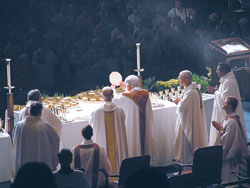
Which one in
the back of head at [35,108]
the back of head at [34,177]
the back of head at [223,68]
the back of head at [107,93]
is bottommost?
the back of head at [34,177]

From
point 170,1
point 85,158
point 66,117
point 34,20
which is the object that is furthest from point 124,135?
point 170,1

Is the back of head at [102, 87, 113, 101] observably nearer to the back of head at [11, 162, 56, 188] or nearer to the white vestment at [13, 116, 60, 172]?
the white vestment at [13, 116, 60, 172]

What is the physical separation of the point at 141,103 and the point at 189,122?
956mm

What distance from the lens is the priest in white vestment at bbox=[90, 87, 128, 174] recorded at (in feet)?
27.8

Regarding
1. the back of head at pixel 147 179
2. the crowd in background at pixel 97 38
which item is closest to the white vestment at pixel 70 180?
the back of head at pixel 147 179

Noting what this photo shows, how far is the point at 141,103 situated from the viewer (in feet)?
30.2

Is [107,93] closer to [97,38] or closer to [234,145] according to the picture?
[234,145]

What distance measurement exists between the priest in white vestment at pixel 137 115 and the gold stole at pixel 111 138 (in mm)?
689

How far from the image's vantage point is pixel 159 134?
9.86 m

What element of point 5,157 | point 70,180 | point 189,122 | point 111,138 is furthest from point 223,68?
point 70,180

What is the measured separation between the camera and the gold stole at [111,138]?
8.51 m

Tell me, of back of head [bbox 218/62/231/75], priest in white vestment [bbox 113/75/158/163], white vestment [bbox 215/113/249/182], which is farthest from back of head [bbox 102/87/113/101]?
back of head [bbox 218/62/231/75]

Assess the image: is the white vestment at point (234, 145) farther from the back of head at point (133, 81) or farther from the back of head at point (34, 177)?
the back of head at point (34, 177)

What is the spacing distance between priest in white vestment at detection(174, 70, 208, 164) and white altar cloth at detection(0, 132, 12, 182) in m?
3.08
